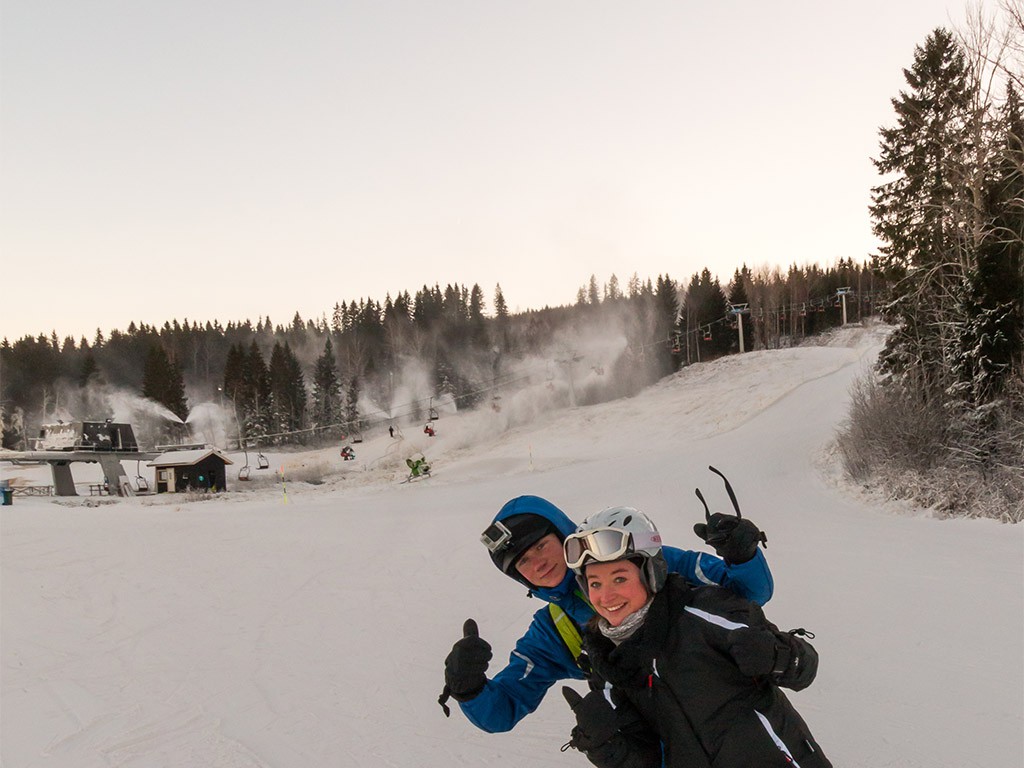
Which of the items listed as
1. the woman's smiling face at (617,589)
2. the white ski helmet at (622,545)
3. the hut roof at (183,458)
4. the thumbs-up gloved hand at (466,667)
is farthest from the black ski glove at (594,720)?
the hut roof at (183,458)

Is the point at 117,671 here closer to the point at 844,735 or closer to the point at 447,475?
the point at 844,735

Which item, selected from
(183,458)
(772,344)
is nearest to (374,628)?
(183,458)

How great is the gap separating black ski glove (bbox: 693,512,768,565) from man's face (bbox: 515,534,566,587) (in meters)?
0.68

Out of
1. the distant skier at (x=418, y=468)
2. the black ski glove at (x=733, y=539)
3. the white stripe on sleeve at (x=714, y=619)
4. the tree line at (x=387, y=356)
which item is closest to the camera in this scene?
the white stripe on sleeve at (x=714, y=619)

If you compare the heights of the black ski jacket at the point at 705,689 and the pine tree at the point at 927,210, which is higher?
the pine tree at the point at 927,210

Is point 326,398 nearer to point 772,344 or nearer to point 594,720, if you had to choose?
point 772,344

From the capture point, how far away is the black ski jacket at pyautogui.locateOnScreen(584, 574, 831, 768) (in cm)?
220

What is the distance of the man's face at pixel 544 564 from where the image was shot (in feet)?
9.56

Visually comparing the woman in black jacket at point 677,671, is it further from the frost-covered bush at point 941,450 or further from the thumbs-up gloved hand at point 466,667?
the frost-covered bush at point 941,450

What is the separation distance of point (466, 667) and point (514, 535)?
610mm

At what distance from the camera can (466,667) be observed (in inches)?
106

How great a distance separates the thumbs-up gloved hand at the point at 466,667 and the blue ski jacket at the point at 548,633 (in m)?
0.08

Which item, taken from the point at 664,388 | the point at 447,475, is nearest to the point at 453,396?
the point at 664,388

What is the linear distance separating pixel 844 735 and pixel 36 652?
853cm
